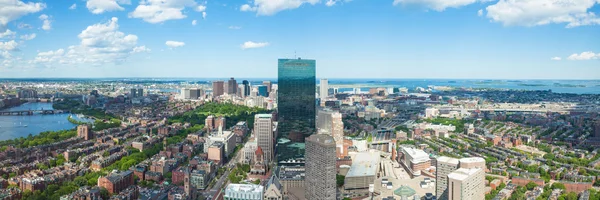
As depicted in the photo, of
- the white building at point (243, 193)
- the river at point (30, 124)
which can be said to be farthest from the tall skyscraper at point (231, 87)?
the white building at point (243, 193)

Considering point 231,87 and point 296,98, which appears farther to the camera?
point 231,87

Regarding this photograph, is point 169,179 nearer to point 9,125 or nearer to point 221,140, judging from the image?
point 221,140

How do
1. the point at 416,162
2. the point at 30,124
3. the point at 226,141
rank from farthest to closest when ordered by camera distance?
the point at 30,124
the point at 226,141
the point at 416,162

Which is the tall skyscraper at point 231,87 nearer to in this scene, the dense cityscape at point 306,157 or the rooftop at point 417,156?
the dense cityscape at point 306,157

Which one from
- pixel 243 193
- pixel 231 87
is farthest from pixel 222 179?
pixel 231 87

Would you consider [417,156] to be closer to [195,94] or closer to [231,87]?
[195,94]

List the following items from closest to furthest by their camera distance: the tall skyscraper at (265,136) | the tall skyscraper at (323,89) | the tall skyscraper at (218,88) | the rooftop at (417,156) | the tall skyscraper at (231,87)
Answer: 1. the rooftop at (417,156)
2. the tall skyscraper at (265,136)
3. the tall skyscraper at (323,89)
4. the tall skyscraper at (218,88)
5. the tall skyscraper at (231,87)

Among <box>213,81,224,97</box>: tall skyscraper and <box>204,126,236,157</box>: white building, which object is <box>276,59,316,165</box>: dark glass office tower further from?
<box>213,81,224,97</box>: tall skyscraper
